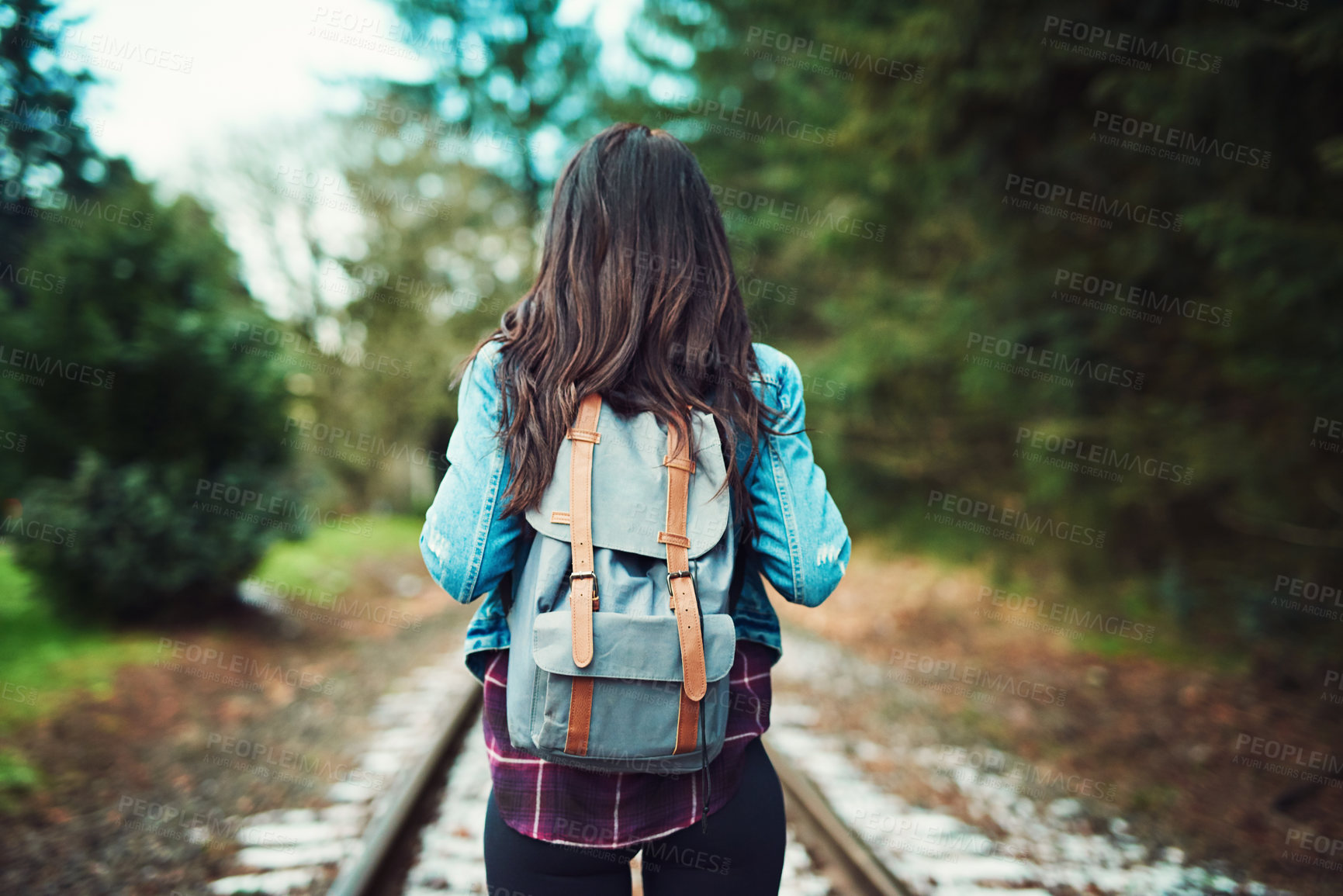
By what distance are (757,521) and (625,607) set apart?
334 mm

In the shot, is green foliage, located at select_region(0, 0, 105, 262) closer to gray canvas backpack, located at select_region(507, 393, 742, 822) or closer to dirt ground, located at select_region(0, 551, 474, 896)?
dirt ground, located at select_region(0, 551, 474, 896)

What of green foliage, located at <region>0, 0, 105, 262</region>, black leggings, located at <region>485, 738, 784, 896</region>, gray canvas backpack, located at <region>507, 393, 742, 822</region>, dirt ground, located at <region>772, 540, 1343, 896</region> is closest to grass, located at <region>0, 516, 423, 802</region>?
green foliage, located at <region>0, 0, 105, 262</region>

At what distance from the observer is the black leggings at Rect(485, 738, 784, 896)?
4.44 feet

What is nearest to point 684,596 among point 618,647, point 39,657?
point 618,647

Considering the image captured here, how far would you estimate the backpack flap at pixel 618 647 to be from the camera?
1227 mm

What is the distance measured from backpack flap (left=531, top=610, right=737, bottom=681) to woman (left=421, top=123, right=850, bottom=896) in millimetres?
213

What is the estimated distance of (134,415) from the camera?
606 centimetres

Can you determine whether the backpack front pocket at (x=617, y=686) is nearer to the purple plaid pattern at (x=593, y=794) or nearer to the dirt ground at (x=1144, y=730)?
the purple plaid pattern at (x=593, y=794)

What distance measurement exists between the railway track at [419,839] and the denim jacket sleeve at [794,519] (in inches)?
58.9

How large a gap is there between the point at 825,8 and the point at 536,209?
1405 cm

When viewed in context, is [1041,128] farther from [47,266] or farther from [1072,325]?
[47,266]

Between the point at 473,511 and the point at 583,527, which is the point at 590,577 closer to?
the point at 583,527

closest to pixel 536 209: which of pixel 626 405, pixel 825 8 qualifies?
pixel 825 8

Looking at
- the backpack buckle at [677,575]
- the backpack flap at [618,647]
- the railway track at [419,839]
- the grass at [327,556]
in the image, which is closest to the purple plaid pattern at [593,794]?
the backpack flap at [618,647]
